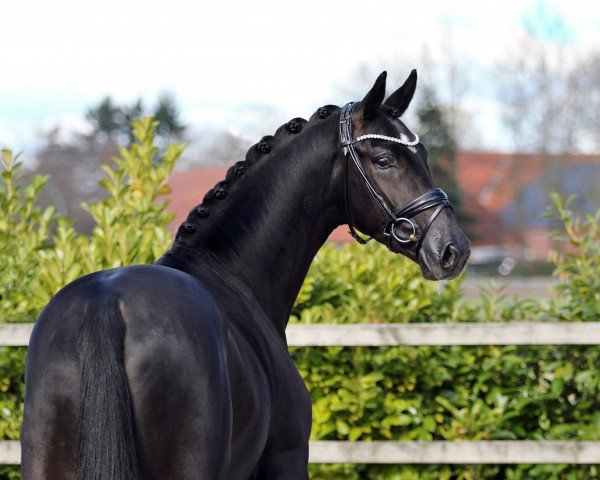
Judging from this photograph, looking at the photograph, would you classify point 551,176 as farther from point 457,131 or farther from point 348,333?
point 348,333

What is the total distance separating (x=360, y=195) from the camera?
3604 millimetres

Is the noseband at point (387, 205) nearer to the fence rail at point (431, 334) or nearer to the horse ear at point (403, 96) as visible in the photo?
the horse ear at point (403, 96)

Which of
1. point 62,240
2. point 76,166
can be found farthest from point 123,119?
point 62,240

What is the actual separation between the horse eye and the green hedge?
2238 millimetres

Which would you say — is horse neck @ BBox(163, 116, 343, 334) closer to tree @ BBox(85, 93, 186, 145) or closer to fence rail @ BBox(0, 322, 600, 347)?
fence rail @ BBox(0, 322, 600, 347)

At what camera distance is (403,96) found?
12.3 ft

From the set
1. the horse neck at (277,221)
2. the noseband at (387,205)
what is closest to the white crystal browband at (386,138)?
the noseband at (387,205)

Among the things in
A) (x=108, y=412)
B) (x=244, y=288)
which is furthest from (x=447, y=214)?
(x=108, y=412)

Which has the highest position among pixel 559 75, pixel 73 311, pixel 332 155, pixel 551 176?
pixel 332 155

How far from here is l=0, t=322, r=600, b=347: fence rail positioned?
538 centimetres

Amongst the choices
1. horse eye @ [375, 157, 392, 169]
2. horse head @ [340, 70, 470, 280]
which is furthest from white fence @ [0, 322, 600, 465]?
horse eye @ [375, 157, 392, 169]

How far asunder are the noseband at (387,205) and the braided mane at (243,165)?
173 mm

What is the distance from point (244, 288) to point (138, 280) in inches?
36.6

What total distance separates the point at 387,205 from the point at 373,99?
0.43m
